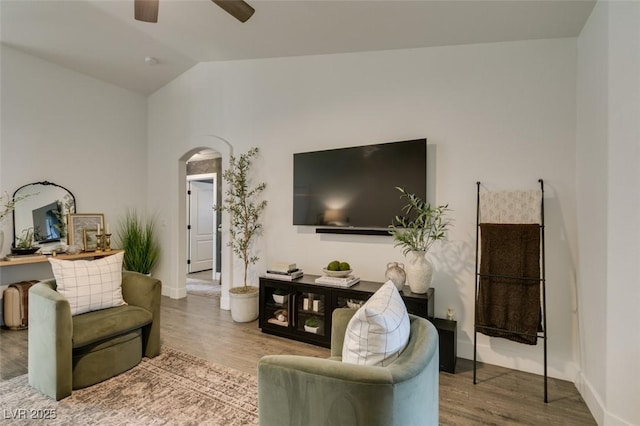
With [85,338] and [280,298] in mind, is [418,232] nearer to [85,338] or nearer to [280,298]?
[280,298]

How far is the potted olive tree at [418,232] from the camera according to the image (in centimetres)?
265

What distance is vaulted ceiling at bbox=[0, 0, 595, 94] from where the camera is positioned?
7.87 feet

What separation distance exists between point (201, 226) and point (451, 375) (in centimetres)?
590

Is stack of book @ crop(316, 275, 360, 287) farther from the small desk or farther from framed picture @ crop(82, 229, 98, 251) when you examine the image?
framed picture @ crop(82, 229, 98, 251)

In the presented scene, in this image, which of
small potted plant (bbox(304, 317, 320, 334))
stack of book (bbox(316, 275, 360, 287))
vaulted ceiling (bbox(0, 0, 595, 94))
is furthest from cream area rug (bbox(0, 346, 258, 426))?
vaulted ceiling (bbox(0, 0, 595, 94))

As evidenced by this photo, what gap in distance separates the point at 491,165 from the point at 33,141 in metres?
5.27

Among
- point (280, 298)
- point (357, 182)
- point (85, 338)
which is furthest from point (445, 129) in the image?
point (85, 338)

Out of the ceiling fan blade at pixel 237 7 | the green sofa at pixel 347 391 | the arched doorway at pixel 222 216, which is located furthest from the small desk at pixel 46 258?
the green sofa at pixel 347 391

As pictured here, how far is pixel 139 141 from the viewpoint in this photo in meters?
5.07

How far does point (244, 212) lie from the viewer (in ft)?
13.1

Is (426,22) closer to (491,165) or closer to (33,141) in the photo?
(491,165)

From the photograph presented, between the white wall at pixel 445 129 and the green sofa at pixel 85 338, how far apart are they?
59.9 inches

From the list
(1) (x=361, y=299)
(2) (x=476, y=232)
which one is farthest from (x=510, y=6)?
(1) (x=361, y=299)

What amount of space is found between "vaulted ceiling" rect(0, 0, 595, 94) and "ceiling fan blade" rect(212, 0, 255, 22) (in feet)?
1.73
